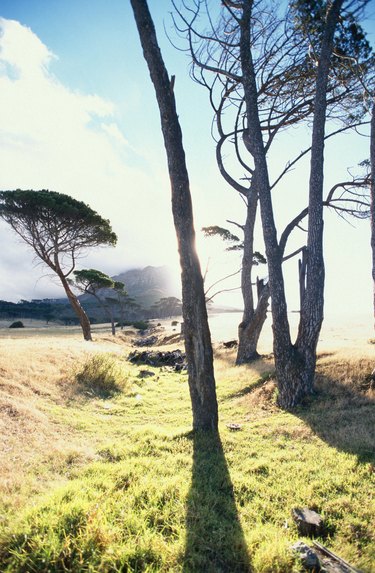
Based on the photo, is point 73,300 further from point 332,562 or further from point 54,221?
point 332,562

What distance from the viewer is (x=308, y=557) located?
2.56m

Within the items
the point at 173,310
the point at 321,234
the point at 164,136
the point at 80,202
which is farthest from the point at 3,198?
the point at 173,310

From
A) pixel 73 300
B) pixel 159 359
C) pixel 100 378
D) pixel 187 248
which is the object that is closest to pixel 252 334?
pixel 159 359

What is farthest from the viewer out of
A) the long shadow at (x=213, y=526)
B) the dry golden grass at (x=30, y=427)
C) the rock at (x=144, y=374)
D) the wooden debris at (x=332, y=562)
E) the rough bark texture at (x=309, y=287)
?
the rock at (x=144, y=374)

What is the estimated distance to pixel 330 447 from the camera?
196 inches

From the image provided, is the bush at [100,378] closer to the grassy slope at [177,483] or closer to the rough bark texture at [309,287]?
the grassy slope at [177,483]

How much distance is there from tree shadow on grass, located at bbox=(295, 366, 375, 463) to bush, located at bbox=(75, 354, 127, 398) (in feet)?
18.6

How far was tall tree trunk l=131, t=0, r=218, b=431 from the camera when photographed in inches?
235

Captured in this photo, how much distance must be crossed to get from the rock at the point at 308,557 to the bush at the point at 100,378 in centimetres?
741

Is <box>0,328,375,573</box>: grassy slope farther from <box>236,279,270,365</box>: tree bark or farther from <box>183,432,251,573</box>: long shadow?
<box>236,279,270,365</box>: tree bark

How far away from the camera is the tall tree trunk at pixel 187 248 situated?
596 centimetres

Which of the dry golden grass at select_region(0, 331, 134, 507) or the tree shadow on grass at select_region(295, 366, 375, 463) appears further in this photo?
the tree shadow on grass at select_region(295, 366, 375, 463)

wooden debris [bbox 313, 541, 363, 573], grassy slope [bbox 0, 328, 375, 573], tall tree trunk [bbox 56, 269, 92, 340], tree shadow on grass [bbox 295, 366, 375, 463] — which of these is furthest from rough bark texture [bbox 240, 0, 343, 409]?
tall tree trunk [bbox 56, 269, 92, 340]

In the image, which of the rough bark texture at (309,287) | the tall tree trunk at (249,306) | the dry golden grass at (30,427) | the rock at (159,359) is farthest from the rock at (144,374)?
the rough bark texture at (309,287)
